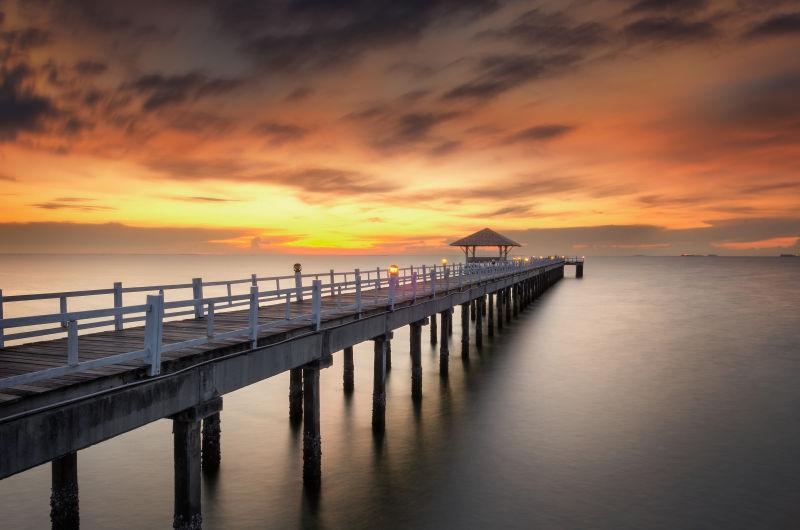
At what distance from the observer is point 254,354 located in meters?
11.0

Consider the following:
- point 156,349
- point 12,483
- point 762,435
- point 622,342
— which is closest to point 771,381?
point 762,435

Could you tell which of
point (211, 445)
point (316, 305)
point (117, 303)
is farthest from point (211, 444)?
point (316, 305)

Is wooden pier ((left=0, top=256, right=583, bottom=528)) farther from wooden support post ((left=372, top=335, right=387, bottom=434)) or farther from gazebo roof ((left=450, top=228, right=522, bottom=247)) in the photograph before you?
gazebo roof ((left=450, top=228, right=522, bottom=247))

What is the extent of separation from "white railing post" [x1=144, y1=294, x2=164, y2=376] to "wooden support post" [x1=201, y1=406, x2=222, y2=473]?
7536 mm

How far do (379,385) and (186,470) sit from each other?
30.8ft

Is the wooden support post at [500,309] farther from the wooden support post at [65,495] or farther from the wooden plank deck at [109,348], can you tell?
the wooden support post at [65,495]

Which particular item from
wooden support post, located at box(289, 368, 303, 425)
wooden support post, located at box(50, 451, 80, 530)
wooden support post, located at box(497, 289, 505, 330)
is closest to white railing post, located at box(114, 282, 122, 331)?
wooden support post, located at box(50, 451, 80, 530)

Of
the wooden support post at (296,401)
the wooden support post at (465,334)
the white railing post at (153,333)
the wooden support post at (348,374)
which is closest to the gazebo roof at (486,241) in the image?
the wooden support post at (465,334)

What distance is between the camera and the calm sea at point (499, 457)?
1382 centimetres

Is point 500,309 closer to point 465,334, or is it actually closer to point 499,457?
point 465,334

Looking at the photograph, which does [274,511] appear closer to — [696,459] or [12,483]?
[12,483]

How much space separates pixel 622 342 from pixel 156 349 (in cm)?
3730

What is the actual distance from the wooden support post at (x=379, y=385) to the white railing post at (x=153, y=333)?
9438 mm

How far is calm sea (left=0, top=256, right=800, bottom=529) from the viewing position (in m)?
13.8
